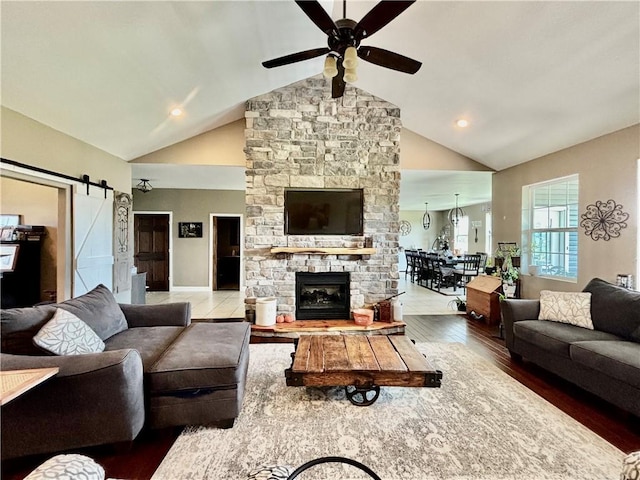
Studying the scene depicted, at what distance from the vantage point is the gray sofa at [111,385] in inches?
73.7

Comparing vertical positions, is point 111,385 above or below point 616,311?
below

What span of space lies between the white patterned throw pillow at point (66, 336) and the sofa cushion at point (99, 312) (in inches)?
7.9

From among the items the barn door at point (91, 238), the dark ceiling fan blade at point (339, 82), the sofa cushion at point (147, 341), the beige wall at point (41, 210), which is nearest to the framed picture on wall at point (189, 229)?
the barn door at point (91, 238)

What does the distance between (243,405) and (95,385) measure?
1.09 meters

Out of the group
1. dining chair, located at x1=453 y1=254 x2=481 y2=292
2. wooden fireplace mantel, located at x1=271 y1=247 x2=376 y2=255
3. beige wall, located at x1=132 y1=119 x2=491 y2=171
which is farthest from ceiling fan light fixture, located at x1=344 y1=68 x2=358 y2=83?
dining chair, located at x1=453 y1=254 x2=481 y2=292

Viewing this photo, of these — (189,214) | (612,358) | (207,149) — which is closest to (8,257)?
(207,149)

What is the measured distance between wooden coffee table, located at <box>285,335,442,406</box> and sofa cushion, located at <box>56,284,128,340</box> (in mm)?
1585

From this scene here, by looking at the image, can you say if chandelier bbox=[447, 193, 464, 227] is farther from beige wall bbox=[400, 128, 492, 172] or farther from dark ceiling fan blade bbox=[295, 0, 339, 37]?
dark ceiling fan blade bbox=[295, 0, 339, 37]

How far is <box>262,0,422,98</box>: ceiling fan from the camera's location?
2.09 meters

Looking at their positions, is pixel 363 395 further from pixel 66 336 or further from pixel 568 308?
pixel 568 308

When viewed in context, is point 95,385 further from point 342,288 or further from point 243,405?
point 342,288

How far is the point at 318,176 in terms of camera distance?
16.6ft

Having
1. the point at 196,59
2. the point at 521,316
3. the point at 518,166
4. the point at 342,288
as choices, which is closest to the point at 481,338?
the point at 521,316

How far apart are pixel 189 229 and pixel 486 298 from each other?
6641 mm
